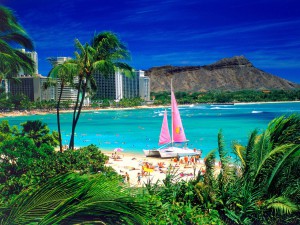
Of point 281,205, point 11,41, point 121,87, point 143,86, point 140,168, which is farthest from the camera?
point 143,86

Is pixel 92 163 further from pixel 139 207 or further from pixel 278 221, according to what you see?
pixel 139 207

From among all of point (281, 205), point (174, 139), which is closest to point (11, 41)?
point (281, 205)

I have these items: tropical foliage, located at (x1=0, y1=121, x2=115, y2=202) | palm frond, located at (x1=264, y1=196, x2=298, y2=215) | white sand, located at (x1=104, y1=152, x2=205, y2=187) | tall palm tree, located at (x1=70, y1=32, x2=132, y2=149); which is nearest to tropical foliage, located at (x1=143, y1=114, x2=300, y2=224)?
palm frond, located at (x1=264, y1=196, x2=298, y2=215)

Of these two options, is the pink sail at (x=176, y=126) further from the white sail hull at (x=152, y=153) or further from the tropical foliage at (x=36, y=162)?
the tropical foliage at (x=36, y=162)

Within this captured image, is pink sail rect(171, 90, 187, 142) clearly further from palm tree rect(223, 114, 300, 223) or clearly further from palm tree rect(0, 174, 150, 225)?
palm tree rect(0, 174, 150, 225)

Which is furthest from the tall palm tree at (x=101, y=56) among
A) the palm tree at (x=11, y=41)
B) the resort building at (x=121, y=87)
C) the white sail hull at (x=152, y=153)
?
the resort building at (x=121, y=87)

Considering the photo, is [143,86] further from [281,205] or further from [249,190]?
[281,205]
